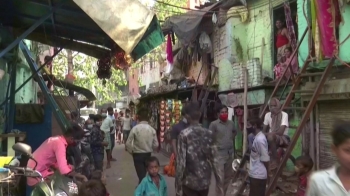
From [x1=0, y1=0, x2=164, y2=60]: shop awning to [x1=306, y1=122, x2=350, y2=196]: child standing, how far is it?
2.90 m

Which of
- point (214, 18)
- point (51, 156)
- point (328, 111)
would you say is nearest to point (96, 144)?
point (51, 156)

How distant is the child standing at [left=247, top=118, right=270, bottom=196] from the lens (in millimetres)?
6289

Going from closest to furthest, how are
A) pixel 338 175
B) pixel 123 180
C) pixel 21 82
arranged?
pixel 338 175 → pixel 123 180 → pixel 21 82

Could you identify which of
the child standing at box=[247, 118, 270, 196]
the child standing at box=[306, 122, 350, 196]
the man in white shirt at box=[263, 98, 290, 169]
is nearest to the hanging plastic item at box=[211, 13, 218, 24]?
the man in white shirt at box=[263, 98, 290, 169]

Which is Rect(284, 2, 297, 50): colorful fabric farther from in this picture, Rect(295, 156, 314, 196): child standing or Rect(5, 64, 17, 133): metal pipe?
Rect(5, 64, 17, 133): metal pipe

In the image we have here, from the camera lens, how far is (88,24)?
7.18 metres

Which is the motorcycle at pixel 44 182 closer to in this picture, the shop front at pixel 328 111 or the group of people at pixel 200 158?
the group of people at pixel 200 158

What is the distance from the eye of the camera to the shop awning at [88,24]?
194 inches

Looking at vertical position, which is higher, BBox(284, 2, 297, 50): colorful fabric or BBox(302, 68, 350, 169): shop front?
BBox(284, 2, 297, 50): colorful fabric

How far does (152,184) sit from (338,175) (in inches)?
105

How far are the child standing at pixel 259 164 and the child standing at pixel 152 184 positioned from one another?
6.32ft

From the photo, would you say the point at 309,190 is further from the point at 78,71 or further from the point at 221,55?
the point at 78,71

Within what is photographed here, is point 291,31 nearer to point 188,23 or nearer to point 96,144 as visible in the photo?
point 188,23

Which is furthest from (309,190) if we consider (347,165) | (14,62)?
(14,62)
